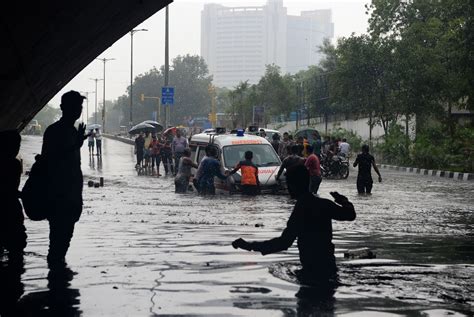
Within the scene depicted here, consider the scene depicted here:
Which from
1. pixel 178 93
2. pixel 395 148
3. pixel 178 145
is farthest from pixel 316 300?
pixel 178 93

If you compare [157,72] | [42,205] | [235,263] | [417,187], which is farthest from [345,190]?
[157,72]

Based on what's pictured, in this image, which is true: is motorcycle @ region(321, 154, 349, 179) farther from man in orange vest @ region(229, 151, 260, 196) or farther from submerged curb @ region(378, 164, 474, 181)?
man in orange vest @ region(229, 151, 260, 196)

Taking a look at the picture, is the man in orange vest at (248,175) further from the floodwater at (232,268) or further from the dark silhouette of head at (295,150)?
the floodwater at (232,268)

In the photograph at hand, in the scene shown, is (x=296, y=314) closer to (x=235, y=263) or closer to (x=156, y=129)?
(x=235, y=263)

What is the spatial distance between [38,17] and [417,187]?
1827cm

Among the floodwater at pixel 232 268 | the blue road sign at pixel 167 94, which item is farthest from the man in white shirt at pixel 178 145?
the blue road sign at pixel 167 94

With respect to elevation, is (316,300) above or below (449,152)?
below

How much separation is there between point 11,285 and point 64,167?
1.21 metres

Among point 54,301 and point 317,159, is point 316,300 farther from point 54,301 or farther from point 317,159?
point 317,159

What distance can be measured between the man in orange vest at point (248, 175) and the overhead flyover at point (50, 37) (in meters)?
4.40

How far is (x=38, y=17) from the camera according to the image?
13109 millimetres

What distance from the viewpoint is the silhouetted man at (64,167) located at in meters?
8.45

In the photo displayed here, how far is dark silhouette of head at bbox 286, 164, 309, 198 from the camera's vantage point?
7.57 metres

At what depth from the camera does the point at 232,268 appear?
30.4 feet
